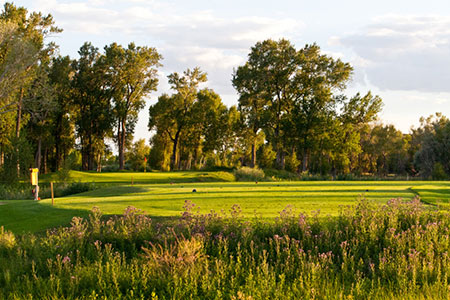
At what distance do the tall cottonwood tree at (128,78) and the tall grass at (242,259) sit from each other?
46618 mm

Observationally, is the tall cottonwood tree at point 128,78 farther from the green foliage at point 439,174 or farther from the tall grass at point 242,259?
the tall grass at point 242,259

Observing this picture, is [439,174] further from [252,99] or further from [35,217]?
[35,217]

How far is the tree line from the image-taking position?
43094 millimetres

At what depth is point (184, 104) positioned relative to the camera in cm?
6191

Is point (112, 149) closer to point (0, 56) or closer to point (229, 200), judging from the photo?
point (0, 56)

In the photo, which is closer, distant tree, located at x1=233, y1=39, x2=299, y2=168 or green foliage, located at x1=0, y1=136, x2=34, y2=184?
green foliage, located at x1=0, y1=136, x2=34, y2=184

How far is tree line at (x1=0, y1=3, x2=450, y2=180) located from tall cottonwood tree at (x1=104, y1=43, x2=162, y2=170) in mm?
137

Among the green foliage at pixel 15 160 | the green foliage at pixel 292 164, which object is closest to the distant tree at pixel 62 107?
the green foliage at pixel 15 160

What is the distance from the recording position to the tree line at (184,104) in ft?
141

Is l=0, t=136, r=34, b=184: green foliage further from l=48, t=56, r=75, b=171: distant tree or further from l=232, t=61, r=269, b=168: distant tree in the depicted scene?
l=232, t=61, r=269, b=168: distant tree

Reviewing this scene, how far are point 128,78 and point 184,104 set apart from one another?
983 cm

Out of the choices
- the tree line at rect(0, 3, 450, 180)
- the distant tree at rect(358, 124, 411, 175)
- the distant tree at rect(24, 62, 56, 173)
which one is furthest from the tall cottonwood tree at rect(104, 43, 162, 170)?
the distant tree at rect(358, 124, 411, 175)

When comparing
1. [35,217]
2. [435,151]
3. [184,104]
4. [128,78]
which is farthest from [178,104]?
[35,217]

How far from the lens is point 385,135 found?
71750 mm
